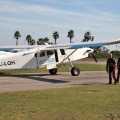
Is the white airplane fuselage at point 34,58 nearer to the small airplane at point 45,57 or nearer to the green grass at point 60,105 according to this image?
the small airplane at point 45,57

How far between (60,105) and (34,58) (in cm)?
1414

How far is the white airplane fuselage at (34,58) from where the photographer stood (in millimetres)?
24267

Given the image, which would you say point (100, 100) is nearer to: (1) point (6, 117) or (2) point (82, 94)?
(2) point (82, 94)

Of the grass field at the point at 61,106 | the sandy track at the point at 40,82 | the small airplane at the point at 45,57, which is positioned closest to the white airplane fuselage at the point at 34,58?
the small airplane at the point at 45,57

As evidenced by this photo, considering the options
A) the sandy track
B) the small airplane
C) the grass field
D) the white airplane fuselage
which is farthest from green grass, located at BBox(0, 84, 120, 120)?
the white airplane fuselage

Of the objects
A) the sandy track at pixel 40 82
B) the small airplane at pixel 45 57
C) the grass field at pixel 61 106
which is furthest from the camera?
the small airplane at pixel 45 57

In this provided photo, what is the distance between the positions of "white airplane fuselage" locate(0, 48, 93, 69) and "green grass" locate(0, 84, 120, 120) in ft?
34.3

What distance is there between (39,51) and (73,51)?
2.86 meters

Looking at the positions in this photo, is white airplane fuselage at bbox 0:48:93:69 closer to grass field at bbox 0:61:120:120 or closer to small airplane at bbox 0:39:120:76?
small airplane at bbox 0:39:120:76

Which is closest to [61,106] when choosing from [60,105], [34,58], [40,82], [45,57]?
[60,105]

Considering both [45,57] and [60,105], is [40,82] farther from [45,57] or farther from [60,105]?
[60,105]

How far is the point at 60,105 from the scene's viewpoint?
1131cm

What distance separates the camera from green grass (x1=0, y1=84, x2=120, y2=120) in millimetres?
9633

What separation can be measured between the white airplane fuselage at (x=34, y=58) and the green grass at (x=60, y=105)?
1045 cm
